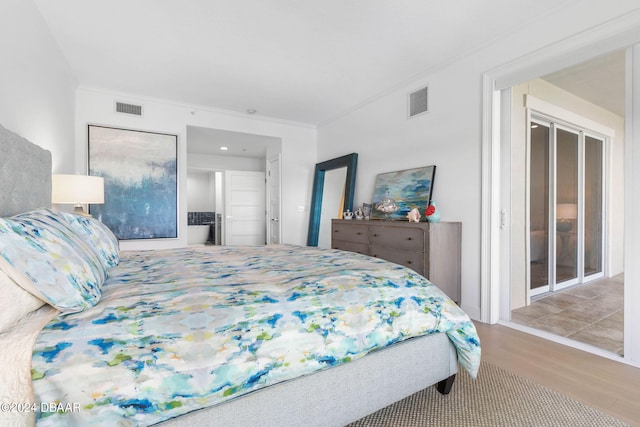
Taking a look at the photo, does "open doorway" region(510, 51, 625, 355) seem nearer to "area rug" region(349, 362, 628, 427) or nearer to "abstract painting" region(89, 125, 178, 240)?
"area rug" region(349, 362, 628, 427)

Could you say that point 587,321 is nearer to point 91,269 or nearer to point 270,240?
point 91,269

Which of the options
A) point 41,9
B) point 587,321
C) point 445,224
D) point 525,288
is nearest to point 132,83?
point 41,9

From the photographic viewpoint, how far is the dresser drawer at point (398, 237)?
2.94 meters

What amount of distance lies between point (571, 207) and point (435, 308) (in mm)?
3545

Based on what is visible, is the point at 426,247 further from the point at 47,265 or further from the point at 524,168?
the point at 47,265

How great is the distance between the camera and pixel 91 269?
3.89ft

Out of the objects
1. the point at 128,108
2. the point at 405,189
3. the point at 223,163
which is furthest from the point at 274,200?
the point at 405,189

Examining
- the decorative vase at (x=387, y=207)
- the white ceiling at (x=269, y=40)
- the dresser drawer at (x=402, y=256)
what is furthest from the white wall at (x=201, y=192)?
the dresser drawer at (x=402, y=256)

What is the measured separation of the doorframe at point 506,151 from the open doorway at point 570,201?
10.5 inches

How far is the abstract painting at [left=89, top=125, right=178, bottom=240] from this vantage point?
→ 399cm

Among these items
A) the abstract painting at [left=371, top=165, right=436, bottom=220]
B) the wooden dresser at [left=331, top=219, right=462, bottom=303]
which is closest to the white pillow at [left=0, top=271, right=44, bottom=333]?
the wooden dresser at [left=331, top=219, right=462, bottom=303]

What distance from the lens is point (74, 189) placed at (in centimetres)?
267

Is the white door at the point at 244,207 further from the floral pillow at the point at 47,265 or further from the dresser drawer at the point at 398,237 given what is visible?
the floral pillow at the point at 47,265

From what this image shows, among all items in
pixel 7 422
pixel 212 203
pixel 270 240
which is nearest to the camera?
pixel 7 422
